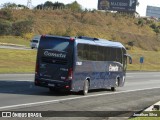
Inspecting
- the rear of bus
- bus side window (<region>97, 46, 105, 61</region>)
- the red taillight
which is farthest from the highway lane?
bus side window (<region>97, 46, 105, 61</region>)

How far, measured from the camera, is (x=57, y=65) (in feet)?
76.1

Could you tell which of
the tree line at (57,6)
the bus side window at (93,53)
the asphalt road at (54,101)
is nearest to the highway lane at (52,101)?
the asphalt road at (54,101)

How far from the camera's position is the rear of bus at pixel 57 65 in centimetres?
2309

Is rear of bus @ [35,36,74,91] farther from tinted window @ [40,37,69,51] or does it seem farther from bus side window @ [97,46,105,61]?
bus side window @ [97,46,105,61]

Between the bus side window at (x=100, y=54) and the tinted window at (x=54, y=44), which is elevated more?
the tinted window at (x=54, y=44)

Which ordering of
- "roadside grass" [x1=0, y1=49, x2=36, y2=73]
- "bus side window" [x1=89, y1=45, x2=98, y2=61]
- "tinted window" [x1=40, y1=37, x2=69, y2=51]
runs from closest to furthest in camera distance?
"tinted window" [x1=40, y1=37, x2=69, y2=51]
"bus side window" [x1=89, y1=45, x2=98, y2=61]
"roadside grass" [x1=0, y1=49, x2=36, y2=73]

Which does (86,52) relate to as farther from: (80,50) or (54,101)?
(54,101)

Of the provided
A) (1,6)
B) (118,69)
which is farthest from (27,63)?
(1,6)

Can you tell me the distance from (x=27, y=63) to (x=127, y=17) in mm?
94787

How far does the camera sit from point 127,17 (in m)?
143

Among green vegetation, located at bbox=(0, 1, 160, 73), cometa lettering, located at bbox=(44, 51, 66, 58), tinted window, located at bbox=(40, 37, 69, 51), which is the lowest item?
Answer: green vegetation, located at bbox=(0, 1, 160, 73)

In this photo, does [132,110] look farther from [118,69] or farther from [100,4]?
[100,4]

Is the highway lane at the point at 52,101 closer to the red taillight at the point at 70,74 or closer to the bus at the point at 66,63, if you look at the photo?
the bus at the point at 66,63

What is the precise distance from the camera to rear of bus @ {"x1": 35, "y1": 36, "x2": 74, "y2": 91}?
75.8 ft
